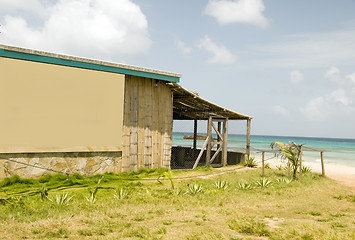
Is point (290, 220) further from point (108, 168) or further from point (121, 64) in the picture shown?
point (121, 64)

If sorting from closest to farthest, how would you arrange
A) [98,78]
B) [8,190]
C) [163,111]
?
[8,190] < [98,78] < [163,111]

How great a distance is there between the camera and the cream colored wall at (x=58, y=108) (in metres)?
10.4

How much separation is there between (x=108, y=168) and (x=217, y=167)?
7035mm

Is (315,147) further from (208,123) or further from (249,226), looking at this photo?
(249,226)

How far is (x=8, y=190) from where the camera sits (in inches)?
380

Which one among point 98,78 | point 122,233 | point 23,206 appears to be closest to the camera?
point 122,233

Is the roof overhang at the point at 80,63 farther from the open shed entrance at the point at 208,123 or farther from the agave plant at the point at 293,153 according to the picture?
the agave plant at the point at 293,153

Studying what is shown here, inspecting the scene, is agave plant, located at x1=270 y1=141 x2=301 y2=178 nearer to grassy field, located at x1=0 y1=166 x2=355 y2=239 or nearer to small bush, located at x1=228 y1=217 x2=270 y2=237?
grassy field, located at x1=0 y1=166 x2=355 y2=239

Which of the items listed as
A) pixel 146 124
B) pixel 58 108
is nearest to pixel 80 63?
pixel 58 108

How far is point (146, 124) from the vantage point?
13.5 meters

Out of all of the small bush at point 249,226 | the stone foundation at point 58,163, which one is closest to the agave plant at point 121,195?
the stone foundation at point 58,163

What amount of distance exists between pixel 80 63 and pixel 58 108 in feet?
6.00

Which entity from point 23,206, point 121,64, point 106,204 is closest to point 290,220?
point 106,204

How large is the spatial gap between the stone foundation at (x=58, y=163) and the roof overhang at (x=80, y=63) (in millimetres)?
3203
